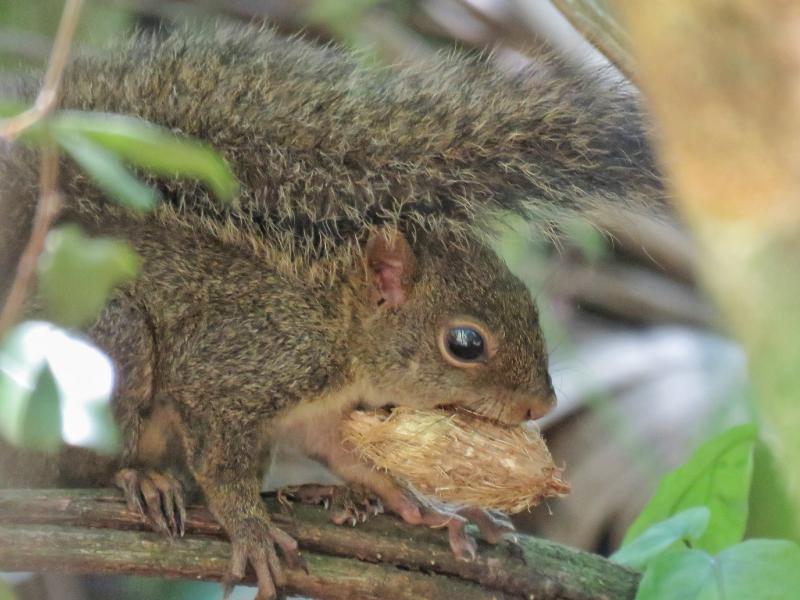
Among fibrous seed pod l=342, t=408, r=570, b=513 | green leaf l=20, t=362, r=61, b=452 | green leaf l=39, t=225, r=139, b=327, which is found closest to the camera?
green leaf l=39, t=225, r=139, b=327

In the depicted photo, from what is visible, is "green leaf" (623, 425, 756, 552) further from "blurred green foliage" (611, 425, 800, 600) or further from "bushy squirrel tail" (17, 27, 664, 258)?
"bushy squirrel tail" (17, 27, 664, 258)

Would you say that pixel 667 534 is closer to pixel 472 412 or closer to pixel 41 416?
pixel 472 412

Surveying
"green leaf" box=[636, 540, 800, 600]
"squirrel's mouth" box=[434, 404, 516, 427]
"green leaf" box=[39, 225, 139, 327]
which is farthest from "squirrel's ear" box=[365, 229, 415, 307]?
"green leaf" box=[39, 225, 139, 327]

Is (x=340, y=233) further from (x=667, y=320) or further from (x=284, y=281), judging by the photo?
(x=667, y=320)

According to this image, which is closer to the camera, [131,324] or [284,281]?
[131,324]

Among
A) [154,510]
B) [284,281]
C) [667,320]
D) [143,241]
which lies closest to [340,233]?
[284,281]

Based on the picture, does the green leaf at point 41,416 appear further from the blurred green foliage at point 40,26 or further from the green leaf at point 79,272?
the blurred green foliage at point 40,26

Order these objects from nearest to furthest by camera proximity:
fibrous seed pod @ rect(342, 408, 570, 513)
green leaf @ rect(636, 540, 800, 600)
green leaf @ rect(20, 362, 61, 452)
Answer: green leaf @ rect(20, 362, 61, 452) → green leaf @ rect(636, 540, 800, 600) → fibrous seed pod @ rect(342, 408, 570, 513)
